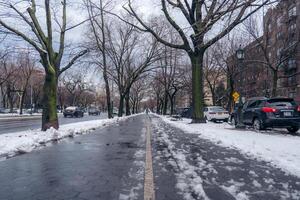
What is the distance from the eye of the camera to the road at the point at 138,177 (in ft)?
16.5

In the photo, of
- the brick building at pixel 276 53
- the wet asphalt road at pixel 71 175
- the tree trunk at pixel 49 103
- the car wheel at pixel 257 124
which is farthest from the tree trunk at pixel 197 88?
the wet asphalt road at pixel 71 175

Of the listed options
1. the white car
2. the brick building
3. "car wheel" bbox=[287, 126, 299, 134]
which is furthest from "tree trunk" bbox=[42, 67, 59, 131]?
the white car

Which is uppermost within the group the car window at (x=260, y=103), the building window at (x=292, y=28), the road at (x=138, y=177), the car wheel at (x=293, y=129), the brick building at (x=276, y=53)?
the building window at (x=292, y=28)

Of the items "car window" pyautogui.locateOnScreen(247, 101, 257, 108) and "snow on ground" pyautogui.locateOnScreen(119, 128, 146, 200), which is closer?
"snow on ground" pyautogui.locateOnScreen(119, 128, 146, 200)

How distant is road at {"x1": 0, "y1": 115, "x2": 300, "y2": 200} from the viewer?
502cm

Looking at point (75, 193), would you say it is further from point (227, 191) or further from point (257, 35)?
point (257, 35)

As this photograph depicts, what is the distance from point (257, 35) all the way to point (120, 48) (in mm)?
18038

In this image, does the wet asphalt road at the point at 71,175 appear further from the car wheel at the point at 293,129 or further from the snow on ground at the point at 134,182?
the car wheel at the point at 293,129

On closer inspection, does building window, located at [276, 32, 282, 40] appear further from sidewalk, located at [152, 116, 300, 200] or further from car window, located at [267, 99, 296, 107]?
sidewalk, located at [152, 116, 300, 200]

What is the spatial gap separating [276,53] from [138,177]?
34945 mm

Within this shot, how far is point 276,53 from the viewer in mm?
37500

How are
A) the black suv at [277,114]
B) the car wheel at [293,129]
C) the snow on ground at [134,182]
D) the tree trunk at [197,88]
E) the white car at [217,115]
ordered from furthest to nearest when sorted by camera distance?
1. the white car at [217,115]
2. the tree trunk at [197,88]
3. the car wheel at [293,129]
4. the black suv at [277,114]
5. the snow on ground at [134,182]

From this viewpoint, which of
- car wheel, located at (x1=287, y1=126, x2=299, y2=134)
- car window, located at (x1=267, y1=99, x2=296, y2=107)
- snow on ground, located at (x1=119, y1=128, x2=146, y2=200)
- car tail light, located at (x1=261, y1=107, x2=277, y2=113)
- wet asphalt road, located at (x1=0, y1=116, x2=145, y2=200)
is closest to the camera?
snow on ground, located at (x1=119, y1=128, x2=146, y2=200)

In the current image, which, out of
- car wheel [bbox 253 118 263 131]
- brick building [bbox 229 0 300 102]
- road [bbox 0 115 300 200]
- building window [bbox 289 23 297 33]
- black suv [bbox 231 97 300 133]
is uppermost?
building window [bbox 289 23 297 33]
